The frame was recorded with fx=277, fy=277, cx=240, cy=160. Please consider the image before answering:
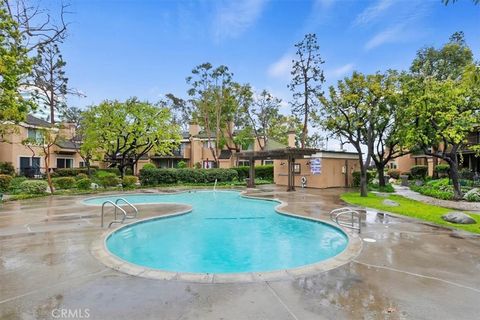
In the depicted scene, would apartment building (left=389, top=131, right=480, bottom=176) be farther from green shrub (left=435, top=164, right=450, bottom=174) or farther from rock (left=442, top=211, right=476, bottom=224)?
rock (left=442, top=211, right=476, bottom=224)

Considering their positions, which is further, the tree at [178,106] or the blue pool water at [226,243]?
the tree at [178,106]

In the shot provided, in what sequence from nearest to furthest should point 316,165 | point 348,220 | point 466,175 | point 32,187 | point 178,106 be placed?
point 348,220 → point 32,187 → point 316,165 → point 466,175 → point 178,106

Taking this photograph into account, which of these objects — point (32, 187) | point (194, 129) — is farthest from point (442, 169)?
point (32, 187)

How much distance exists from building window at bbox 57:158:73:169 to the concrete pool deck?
95.8 ft

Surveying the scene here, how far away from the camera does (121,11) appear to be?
510 inches

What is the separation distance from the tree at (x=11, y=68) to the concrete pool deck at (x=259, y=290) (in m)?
7.35

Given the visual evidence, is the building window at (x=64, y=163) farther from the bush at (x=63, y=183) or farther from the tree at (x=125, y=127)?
the bush at (x=63, y=183)

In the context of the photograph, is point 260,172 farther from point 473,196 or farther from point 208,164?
point 473,196

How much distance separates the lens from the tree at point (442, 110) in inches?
534

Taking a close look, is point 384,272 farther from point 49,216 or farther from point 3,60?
point 3,60

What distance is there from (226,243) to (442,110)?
13406mm

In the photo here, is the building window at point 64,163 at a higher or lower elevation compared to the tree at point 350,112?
lower

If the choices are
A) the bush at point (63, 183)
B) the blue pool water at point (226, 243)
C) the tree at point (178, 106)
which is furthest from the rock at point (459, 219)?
the tree at point (178, 106)

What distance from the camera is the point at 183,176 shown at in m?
23.8
